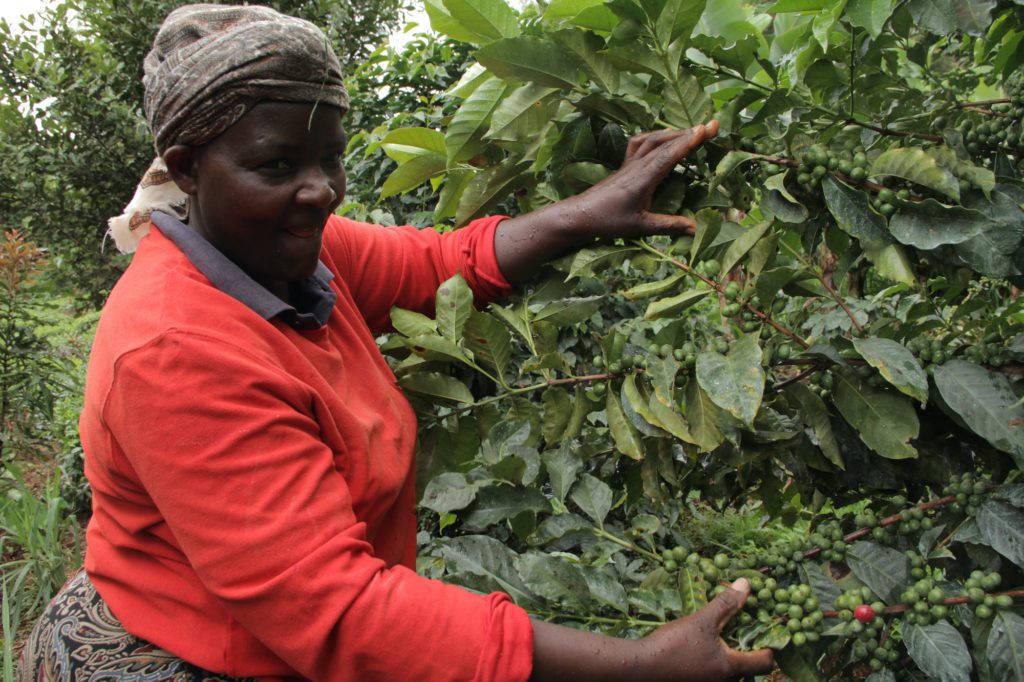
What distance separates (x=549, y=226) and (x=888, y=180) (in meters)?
0.62

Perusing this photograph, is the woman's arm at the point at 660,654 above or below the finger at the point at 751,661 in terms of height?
above

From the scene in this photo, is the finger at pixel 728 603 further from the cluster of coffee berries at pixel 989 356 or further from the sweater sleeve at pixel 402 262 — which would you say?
the sweater sleeve at pixel 402 262

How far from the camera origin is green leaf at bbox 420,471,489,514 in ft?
4.74

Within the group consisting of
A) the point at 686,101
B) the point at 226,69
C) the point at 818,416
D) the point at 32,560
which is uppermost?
the point at 226,69

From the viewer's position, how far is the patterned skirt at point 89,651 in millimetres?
1394

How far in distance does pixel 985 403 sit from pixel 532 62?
2.89ft

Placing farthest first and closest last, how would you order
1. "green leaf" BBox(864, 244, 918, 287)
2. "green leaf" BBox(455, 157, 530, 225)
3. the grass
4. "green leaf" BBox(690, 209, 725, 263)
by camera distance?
1. the grass
2. "green leaf" BBox(455, 157, 530, 225)
3. "green leaf" BBox(690, 209, 725, 263)
4. "green leaf" BBox(864, 244, 918, 287)

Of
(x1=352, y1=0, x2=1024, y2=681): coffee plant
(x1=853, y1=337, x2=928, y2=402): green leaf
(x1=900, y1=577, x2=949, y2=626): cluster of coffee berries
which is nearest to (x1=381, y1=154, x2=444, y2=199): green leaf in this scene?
(x1=352, y1=0, x2=1024, y2=681): coffee plant

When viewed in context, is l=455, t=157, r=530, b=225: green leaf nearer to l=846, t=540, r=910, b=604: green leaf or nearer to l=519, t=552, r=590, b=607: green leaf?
l=519, t=552, r=590, b=607: green leaf

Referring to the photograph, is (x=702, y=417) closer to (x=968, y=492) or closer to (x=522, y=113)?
(x=968, y=492)

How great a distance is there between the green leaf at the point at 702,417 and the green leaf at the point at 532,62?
22.2 inches

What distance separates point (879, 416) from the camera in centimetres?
128

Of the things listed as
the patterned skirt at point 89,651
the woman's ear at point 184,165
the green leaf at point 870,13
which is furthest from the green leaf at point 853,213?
the patterned skirt at point 89,651

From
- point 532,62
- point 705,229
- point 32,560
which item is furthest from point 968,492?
point 32,560
